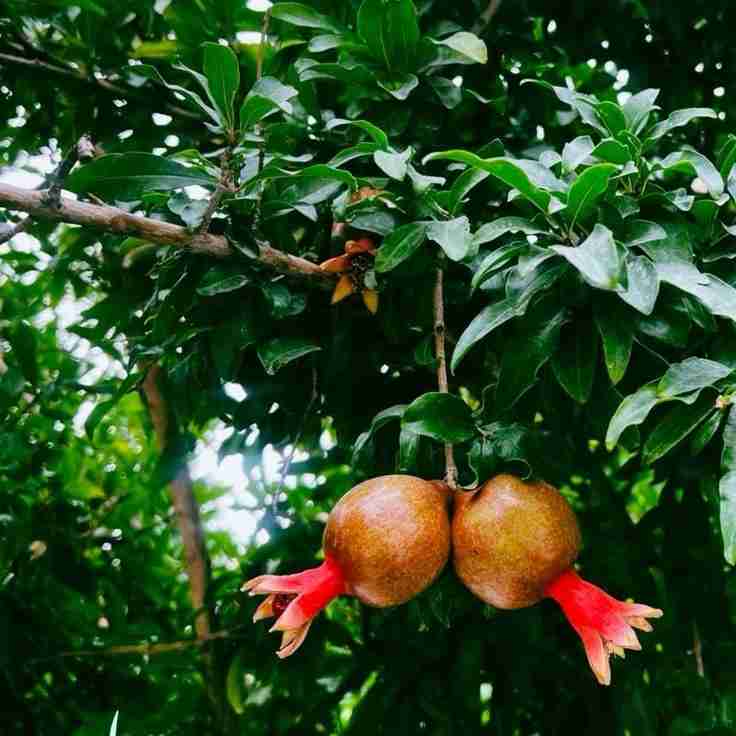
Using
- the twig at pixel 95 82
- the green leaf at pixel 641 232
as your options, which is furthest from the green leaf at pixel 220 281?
the twig at pixel 95 82

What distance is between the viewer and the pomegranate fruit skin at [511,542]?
0.81 meters

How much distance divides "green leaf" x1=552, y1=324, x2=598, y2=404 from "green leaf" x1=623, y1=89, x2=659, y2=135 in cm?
31

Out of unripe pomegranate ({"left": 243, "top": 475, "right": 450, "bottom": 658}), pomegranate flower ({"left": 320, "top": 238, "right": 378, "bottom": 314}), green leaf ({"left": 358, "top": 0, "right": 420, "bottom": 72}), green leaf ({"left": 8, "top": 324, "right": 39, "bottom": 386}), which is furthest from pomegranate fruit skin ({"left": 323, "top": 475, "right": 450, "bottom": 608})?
green leaf ({"left": 8, "top": 324, "right": 39, "bottom": 386})

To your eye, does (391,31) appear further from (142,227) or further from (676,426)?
(676,426)

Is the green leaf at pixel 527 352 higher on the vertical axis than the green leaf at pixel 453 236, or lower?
lower

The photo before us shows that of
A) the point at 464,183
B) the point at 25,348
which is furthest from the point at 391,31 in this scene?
the point at 25,348

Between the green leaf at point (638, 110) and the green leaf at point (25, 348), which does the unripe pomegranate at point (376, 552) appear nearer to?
the green leaf at point (638, 110)

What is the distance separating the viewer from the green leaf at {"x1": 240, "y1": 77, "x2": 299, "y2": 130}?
904mm

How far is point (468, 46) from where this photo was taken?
47.1 inches

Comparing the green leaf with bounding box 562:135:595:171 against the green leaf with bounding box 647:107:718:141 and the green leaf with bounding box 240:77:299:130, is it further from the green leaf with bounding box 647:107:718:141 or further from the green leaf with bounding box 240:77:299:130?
the green leaf with bounding box 240:77:299:130

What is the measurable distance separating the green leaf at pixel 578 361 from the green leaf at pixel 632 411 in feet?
0.26

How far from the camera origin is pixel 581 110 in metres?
1.05

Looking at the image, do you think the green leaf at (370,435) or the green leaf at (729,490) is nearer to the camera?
the green leaf at (729,490)

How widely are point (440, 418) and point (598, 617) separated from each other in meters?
0.25
